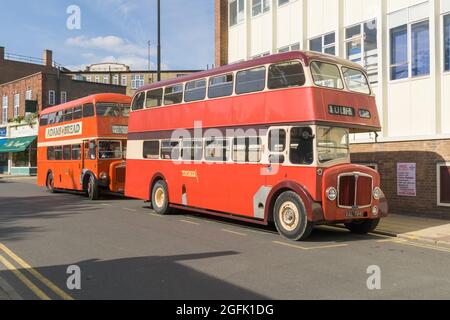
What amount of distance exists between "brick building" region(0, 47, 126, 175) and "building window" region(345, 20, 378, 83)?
34.0m

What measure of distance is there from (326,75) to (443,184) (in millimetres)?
5674

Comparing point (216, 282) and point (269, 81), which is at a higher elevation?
point (269, 81)

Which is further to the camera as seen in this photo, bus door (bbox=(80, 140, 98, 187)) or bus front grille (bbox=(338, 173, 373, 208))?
bus door (bbox=(80, 140, 98, 187))

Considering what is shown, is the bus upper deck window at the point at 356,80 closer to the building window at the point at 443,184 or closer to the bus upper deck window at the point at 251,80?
the bus upper deck window at the point at 251,80

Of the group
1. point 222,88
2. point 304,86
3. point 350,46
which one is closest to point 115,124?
point 222,88

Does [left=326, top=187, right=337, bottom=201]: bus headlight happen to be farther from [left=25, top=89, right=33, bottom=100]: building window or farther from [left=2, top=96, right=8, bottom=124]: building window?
[left=2, top=96, right=8, bottom=124]: building window

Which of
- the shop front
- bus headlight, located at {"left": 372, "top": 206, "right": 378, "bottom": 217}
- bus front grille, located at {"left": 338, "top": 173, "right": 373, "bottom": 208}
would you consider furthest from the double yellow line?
the shop front

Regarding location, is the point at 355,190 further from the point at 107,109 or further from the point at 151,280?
the point at 107,109

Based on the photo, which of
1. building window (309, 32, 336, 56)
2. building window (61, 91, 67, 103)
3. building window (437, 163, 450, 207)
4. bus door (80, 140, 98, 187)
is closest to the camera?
building window (437, 163, 450, 207)

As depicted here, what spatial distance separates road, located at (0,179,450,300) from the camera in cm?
612

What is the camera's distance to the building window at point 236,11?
22603mm

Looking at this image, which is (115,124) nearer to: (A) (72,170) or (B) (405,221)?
(A) (72,170)

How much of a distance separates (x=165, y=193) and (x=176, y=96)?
9.86 feet

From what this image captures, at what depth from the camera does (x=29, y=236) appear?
10.4 meters
